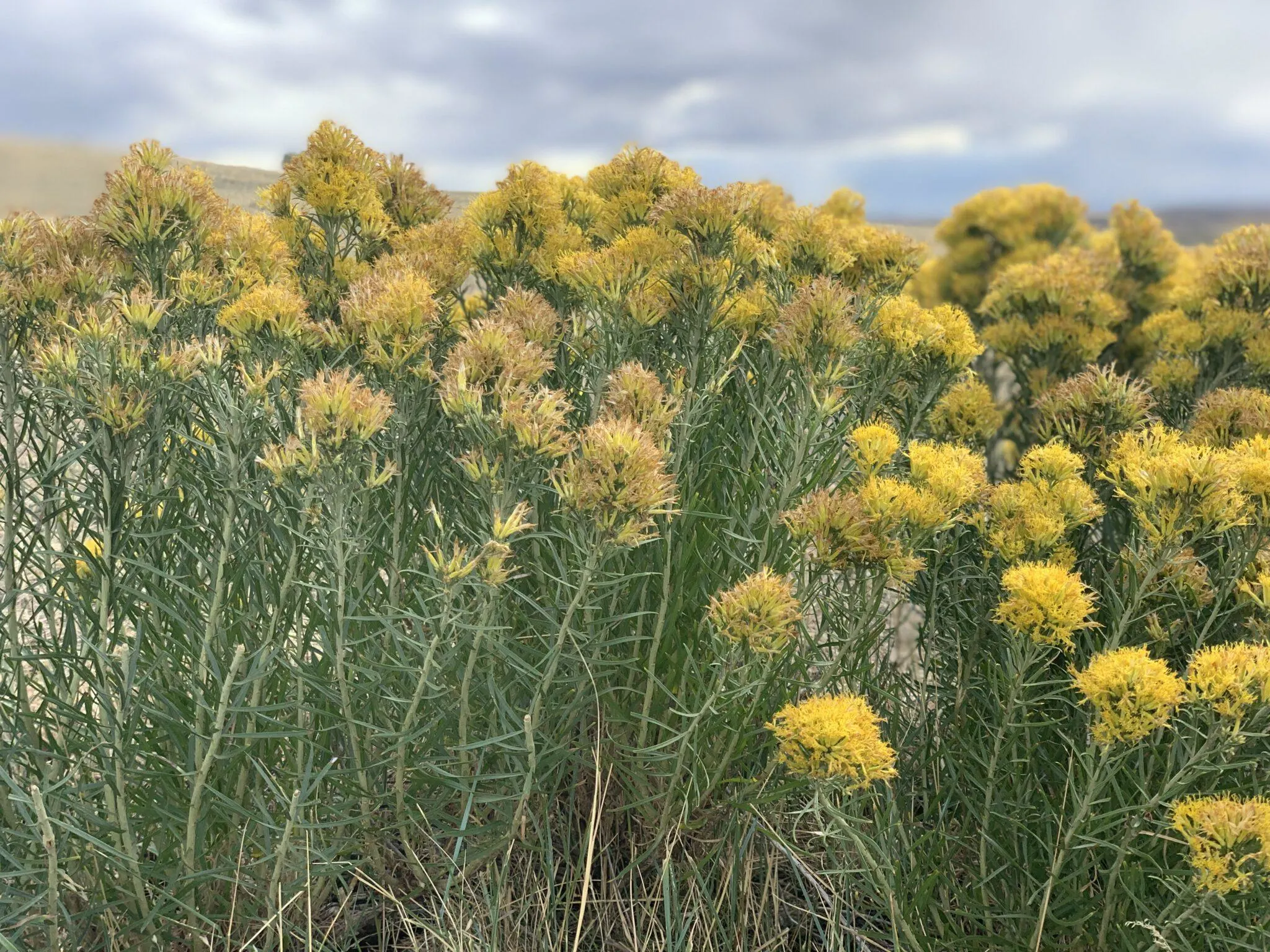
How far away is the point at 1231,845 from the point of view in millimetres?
1743

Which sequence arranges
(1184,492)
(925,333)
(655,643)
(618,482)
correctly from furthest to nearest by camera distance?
(925,333) → (655,643) → (1184,492) → (618,482)

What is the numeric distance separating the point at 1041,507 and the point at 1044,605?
14.7 inches

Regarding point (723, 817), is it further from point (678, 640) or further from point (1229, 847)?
point (1229, 847)

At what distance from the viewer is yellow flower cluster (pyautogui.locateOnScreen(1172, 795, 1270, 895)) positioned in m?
1.73

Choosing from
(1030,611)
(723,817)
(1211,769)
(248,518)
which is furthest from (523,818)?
(1211,769)

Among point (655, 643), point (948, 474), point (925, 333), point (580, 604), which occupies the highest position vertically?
point (925, 333)

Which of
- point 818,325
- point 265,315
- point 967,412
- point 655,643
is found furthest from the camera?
point 967,412

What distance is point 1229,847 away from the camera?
175 centimetres

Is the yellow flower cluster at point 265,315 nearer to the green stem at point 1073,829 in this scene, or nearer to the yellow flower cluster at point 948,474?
the yellow flower cluster at point 948,474

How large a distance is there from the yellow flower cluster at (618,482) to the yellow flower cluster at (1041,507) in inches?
36.1

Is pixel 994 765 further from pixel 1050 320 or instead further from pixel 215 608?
pixel 1050 320

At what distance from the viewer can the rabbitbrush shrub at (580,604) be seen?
1.88 m

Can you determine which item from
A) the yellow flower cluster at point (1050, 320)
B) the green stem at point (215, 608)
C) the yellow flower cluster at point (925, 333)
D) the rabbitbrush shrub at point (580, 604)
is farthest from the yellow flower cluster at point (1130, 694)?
the yellow flower cluster at point (1050, 320)

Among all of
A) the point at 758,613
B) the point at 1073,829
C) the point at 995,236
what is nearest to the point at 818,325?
the point at 758,613
